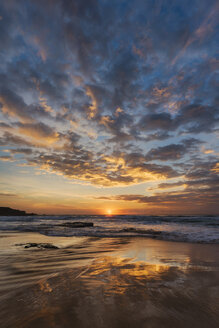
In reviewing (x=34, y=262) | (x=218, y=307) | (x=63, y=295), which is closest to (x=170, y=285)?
(x=218, y=307)

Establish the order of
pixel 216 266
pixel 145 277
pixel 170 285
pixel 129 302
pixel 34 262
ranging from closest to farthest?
pixel 129 302 < pixel 170 285 < pixel 145 277 < pixel 216 266 < pixel 34 262

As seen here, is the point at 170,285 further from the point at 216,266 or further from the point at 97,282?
the point at 216,266

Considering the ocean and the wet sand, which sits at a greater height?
the ocean

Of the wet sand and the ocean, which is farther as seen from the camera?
the ocean

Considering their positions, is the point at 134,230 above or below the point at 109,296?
above

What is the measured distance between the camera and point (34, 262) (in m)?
3.86

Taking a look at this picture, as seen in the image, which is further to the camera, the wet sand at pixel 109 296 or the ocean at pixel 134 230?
the ocean at pixel 134 230

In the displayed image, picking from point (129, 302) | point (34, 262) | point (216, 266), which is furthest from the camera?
point (34, 262)

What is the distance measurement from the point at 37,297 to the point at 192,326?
1.70 m

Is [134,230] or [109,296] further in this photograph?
[134,230]

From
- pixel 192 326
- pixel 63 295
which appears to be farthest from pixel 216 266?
pixel 63 295

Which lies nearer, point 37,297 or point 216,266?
point 37,297

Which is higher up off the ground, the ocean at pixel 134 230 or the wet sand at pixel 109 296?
the ocean at pixel 134 230

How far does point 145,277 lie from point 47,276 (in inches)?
63.9
